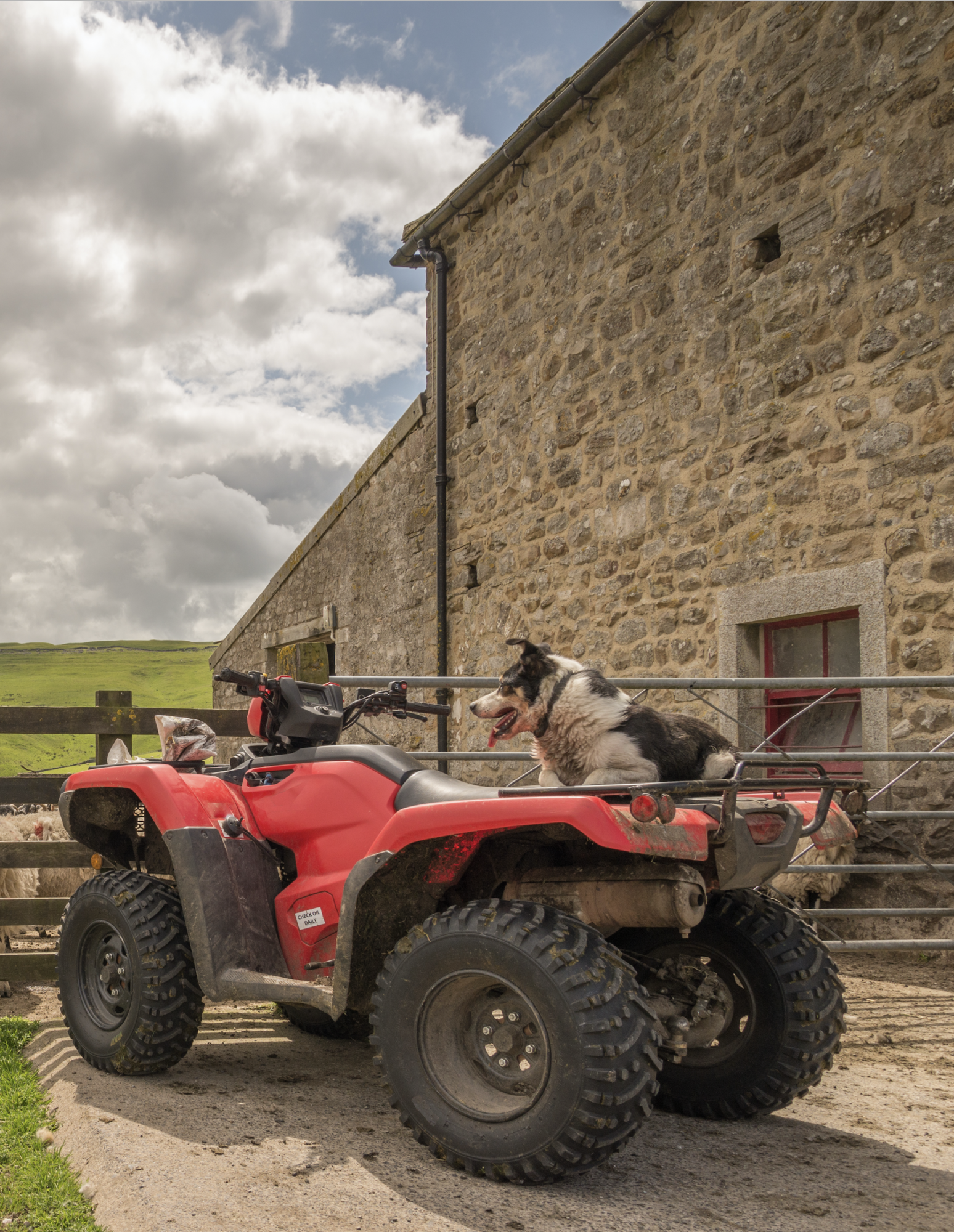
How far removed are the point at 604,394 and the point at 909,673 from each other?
3542 millimetres

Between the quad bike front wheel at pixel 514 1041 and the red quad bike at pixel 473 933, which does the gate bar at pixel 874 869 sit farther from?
the quad bike front wheel at pixel 514 1041

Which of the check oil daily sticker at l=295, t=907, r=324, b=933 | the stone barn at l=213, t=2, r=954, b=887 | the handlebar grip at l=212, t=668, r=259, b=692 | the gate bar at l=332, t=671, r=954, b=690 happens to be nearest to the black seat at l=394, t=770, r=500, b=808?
the check oil daily sticker at l=295, t=907, r=324, b=933

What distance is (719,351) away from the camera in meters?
6.92

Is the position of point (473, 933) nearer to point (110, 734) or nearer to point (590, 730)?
point (590, 730)

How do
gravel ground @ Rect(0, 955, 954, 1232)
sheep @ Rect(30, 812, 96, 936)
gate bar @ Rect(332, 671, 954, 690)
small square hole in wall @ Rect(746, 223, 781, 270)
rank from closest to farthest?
gravel ground @ Rect(0, 955, 954, 1232), gate bar @ Rect(332, 671, 954, 690), sheep @ Rect(30, 812, 96, 936), small square hole in wall @ Rect(746, 223, 781, 270)

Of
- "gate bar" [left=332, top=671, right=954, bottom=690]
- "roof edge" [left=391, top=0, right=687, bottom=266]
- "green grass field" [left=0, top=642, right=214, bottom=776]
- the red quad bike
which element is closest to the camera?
the red quad bike

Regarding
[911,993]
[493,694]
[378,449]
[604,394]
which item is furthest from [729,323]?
[378,449]

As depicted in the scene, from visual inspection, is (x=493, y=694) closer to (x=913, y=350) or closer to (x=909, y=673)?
(x=909, y=673)

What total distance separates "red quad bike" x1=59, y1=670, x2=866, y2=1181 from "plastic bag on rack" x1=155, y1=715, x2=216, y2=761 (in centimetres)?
5

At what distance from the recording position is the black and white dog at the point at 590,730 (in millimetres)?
3561

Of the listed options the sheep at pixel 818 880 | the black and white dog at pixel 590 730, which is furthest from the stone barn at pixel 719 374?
the black and white dog at pixel 590 730

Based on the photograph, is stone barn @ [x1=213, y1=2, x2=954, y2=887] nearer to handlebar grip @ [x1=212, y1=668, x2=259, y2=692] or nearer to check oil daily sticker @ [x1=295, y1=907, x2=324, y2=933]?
check oil daily sticker @ [x1=295, y1=907, x2=324, y2=933]

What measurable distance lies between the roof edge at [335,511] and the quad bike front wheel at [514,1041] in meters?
8.53

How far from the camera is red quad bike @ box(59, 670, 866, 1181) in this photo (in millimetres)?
2391
